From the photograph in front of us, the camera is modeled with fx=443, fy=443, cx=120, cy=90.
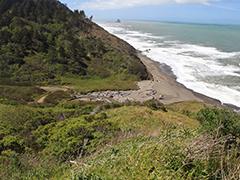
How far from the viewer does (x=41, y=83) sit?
58906mm

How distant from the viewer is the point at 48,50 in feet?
234

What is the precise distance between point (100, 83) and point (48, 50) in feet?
46.3

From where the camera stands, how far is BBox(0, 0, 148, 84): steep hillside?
6381 centimetres

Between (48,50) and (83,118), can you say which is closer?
(83,118)

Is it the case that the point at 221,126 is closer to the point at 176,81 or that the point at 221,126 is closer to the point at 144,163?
the point at 144,163

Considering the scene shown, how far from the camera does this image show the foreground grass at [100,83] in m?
58.3

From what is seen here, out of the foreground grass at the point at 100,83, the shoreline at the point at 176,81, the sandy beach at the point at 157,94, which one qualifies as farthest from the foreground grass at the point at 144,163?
the foreground grass at the point at 100,83

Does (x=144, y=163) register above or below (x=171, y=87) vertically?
above

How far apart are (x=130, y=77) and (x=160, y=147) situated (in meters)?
59.3

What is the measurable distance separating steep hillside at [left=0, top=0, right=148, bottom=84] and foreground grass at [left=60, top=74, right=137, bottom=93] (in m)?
1.36

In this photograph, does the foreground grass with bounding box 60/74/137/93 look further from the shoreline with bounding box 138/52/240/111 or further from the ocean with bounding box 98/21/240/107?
the ocean with bounding box 98/21/240/107

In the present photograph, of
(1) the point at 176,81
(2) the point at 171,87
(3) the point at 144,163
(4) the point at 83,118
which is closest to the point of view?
(3) the point at 144,163

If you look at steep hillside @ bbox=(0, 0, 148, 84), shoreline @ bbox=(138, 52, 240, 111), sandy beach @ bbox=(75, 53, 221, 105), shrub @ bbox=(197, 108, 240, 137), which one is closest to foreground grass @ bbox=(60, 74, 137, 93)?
steep hillside @ bbox=(0, 0, 148, 84)

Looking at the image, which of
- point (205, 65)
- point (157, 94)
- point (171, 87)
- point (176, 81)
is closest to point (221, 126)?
point (157, 94)
